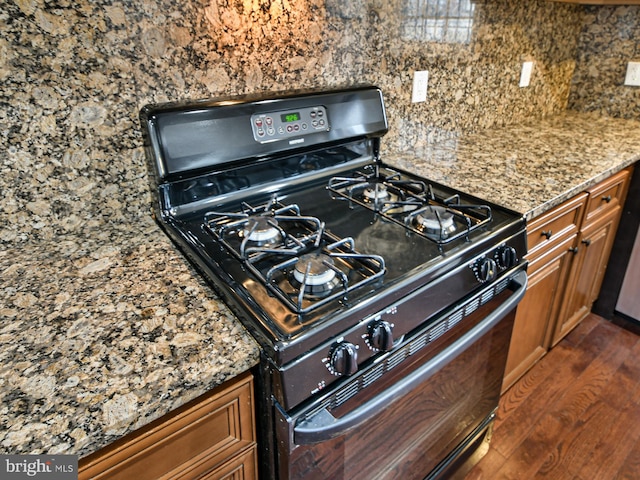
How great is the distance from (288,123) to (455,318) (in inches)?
25.3

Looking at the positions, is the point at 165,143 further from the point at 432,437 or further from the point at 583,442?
the point at 583,442

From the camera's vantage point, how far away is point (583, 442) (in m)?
1.54

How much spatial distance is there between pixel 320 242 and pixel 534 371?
1.35 meters

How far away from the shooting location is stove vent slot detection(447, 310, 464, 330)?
982 mm

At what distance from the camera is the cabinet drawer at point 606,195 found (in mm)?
1547

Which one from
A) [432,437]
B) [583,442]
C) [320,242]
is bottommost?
[583,442]

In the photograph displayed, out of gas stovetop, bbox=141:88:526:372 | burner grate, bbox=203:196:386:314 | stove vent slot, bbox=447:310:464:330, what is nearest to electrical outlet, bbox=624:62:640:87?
gas stovetop, bbox=141:88:526:372

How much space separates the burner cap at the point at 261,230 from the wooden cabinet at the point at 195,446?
0.31 m

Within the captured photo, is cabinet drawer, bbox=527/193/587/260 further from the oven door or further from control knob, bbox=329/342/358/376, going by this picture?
control knob, bbox=329/342/358/376

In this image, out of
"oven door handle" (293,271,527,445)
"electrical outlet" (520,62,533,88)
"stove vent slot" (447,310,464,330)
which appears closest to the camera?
"oven door handle" (293,271,527,445)

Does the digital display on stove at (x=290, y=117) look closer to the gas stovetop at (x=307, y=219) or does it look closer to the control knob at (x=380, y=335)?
the gas stovetop at (x=307, y=219)

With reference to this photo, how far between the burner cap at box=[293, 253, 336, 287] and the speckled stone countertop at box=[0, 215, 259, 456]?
14cm

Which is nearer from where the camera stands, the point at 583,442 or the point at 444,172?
the point at 444,172

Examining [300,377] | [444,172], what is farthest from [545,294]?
[300,377]
